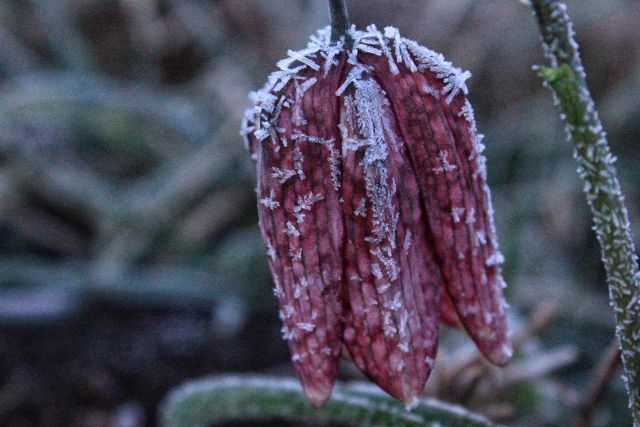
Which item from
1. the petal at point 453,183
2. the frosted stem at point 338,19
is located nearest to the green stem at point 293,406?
the petal at point 453,183

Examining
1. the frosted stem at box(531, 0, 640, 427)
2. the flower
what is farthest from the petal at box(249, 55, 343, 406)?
the frosted stem at box(531, 0, 640, 427)

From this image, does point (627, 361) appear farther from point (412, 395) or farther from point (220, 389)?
point (220, 389)

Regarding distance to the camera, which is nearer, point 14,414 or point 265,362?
point 14,414

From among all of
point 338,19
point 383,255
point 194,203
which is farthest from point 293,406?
point 194,203

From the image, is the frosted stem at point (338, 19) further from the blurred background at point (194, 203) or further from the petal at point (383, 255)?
the blurred background at point (194, 203)

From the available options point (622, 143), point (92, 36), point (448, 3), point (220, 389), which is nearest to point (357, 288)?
point (220, 389)

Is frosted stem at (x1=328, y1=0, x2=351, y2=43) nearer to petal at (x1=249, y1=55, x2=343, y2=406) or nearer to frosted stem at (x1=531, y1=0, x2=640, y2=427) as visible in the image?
petal at (x1=249, y1=55, x2=343, y2=406)

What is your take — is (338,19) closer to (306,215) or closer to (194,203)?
(306,215)
